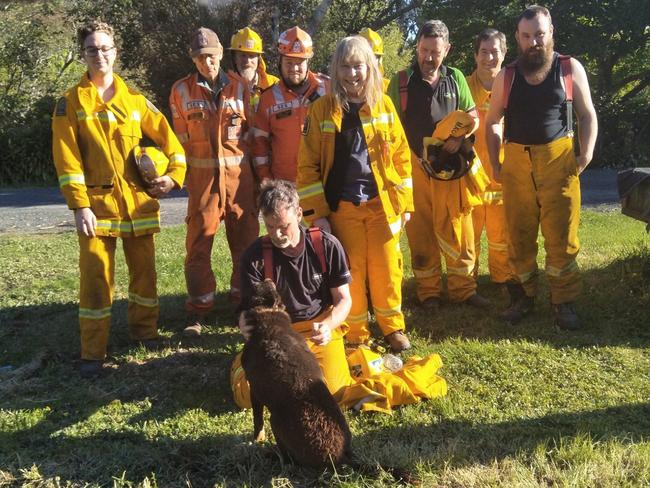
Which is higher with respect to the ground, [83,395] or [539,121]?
[539,121]

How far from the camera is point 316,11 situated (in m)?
17.1

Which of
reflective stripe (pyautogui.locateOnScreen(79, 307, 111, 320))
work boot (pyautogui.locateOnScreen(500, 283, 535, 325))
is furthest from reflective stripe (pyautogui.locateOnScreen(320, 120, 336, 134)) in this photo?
work boot (pyautogui.locateOnScreen(500, 283, 535, 325))

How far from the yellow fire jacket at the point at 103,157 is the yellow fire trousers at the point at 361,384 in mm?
1387

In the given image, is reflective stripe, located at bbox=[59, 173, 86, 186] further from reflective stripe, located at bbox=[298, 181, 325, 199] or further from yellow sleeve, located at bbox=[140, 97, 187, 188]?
reflective stripe, located at bbox=[298, 181, 325, 199]

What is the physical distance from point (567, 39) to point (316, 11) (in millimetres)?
6467

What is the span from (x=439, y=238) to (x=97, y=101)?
9.65 feet

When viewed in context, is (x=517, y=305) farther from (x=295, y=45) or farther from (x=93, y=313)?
(x=93, y=313)

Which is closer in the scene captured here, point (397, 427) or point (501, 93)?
point (397, 427)

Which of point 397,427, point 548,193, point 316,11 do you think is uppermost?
point 316,11

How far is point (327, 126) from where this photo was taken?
4410 millimetres

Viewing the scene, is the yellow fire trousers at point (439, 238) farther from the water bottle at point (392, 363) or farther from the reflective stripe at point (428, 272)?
the water bottle at point (392, 363)

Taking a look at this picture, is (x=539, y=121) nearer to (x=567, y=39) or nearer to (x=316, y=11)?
(x=567, y=39)

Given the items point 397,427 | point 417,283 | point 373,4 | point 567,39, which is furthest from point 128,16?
point 397,427

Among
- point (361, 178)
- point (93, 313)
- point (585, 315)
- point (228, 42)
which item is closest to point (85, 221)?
point (93, 313)
